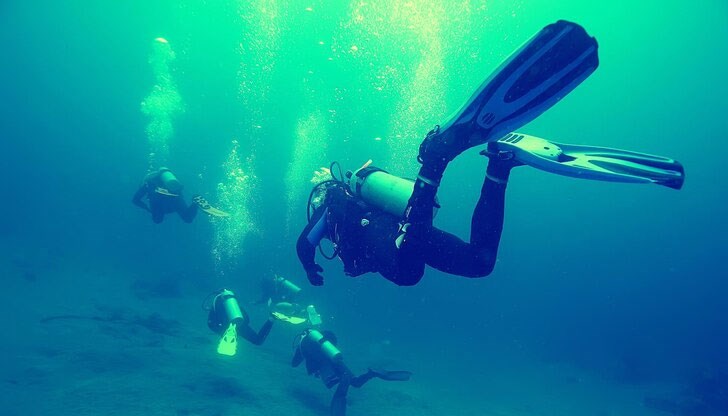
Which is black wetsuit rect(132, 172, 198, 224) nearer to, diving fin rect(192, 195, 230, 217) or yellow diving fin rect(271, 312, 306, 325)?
diving fin rect(192, 195, 230, 217)

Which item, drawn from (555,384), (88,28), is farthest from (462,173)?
(88,28)

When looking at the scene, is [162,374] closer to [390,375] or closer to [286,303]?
[286,303]

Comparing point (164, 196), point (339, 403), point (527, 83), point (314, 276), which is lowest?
point (339, 403)

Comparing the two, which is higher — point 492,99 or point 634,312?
point 634,312

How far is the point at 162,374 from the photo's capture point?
8.97 meters

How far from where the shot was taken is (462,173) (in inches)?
2365

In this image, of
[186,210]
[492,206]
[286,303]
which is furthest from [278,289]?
[492,206]

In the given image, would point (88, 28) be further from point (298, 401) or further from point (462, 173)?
point (298, 401)

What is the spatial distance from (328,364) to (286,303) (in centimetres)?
181

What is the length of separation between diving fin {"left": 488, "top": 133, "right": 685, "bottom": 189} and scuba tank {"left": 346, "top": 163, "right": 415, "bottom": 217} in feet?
3.31

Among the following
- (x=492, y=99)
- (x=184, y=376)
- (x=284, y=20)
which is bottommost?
(x=184, y=376)

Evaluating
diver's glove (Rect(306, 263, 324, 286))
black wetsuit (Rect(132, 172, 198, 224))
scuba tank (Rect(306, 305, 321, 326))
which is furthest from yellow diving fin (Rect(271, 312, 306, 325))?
black wetsuit (Rect(132, 172, 198, 224))

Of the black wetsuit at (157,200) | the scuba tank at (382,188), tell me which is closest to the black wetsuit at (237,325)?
the black wetsuit at (157,200)

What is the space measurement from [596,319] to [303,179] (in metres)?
62.4
